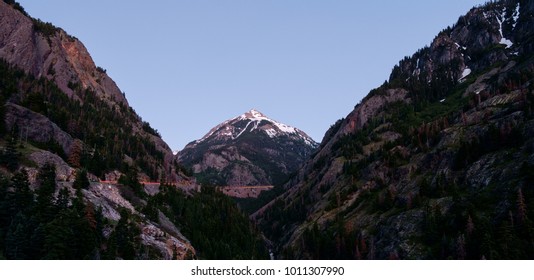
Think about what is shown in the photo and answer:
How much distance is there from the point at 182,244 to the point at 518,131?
364 ft

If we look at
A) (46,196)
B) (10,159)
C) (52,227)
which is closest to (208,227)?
(10,159)

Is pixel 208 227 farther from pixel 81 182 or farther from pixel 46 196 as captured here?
pixel 46 196

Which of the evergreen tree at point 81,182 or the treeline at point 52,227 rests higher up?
the evergreen tree at point 81,182

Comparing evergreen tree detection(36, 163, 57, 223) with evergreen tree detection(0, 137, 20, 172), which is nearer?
evergreen tree detection(36, 163, 57, 223)

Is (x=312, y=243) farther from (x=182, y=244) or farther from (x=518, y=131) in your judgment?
(x=518, y=131)

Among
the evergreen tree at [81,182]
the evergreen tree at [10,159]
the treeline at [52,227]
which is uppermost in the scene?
the evergreen tree at [10,159]

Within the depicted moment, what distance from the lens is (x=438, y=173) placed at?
160 metres

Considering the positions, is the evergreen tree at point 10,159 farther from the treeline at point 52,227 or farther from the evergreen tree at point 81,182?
the evergreen tree at point 81,182

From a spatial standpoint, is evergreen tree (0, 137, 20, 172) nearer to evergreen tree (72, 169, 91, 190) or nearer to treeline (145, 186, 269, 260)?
evergreen tree (72, 169, 91, 190)

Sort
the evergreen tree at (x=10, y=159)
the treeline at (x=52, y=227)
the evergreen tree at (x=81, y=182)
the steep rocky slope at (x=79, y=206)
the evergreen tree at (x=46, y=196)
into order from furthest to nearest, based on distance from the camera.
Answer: the evergreen tree at (x=10, y=159) < the evergreen tree at (x=81, y=182) < the evergreen tree at (x=46, y=196) < the steep rocky slope at (x=79, y=206) < the treeline at (x=52, y=227)

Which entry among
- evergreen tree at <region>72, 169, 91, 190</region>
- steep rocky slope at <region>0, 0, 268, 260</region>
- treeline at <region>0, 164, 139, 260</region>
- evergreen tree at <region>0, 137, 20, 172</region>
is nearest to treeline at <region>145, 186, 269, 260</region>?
steep rocky slope at <region>0, 0, 268, 260</region>

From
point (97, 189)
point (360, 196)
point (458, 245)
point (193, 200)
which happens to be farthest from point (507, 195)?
point (193, 200)

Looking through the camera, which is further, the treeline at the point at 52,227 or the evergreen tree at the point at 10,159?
the evergreen tree at the point at 10,159

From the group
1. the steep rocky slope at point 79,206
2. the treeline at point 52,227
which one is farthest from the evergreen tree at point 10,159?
the treeline at point 52,227
